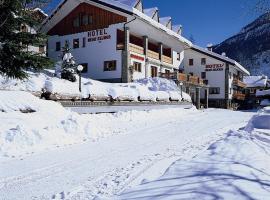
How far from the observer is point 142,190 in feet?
20.1

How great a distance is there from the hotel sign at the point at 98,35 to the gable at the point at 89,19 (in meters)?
0.40

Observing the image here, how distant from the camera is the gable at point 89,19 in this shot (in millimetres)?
35500

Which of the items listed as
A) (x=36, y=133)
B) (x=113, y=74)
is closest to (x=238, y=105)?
(x=113, y=74)

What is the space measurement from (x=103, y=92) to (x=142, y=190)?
52.0 feet

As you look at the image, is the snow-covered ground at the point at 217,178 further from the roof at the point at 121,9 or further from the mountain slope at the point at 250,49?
the mountain slope at the point at 250,49

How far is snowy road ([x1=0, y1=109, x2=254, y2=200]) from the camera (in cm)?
645

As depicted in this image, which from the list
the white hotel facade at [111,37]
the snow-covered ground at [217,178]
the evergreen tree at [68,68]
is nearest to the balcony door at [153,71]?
the white hotel facade at [111,37]

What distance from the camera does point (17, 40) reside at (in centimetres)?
1262

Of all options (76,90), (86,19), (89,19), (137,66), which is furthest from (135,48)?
(76,90)

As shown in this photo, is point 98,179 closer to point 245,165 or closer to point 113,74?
point 245,165

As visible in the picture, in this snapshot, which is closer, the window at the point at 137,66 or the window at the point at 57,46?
the window at the point at 137,66

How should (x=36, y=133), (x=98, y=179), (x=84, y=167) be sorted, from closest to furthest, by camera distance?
(x=98, y=179), (x=84, y=167), (x=36, y=133)

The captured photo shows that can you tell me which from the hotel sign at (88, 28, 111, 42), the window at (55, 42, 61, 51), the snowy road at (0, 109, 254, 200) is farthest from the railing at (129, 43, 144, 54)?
the snowy road at (0, 109, 254, 200)

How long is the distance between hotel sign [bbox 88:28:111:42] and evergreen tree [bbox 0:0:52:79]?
908 inches
